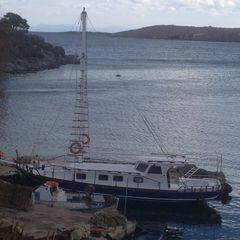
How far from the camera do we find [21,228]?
30016mm

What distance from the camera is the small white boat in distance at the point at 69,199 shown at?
121ft

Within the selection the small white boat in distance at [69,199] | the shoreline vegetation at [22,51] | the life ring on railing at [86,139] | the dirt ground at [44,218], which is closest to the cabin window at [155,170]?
the small white boat in distance at [69,199]

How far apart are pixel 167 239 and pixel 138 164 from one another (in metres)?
7.38

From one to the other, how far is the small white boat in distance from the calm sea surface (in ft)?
9.27

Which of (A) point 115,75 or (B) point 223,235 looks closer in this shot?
(B) point 223,235

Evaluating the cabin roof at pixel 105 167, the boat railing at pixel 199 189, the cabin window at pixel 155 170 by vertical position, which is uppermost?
the cabin window at pixel 155 170

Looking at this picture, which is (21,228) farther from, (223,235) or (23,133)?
(23,133)

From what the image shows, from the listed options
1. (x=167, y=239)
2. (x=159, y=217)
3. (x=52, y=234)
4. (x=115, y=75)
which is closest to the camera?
(x=52, y=234)

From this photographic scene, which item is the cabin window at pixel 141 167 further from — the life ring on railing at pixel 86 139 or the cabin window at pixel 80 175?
the life ring on railing at pixel 86 139

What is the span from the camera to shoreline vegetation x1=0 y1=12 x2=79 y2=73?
131 metres

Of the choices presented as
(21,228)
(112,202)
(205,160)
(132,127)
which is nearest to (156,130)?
(132,127)

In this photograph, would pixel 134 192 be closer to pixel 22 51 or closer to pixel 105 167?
pixel 105 167

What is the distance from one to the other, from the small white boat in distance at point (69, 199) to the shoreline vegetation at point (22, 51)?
82925 millimetres

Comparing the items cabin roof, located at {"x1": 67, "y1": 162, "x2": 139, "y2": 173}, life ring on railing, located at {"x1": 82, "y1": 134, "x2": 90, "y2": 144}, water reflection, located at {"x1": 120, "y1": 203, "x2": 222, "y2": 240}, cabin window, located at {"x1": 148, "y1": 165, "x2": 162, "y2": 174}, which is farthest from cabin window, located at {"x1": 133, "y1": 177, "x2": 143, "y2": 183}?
life ring on railing, located at {"x1": 82, "y1": 134, "x2": 90, "y2": 144}
